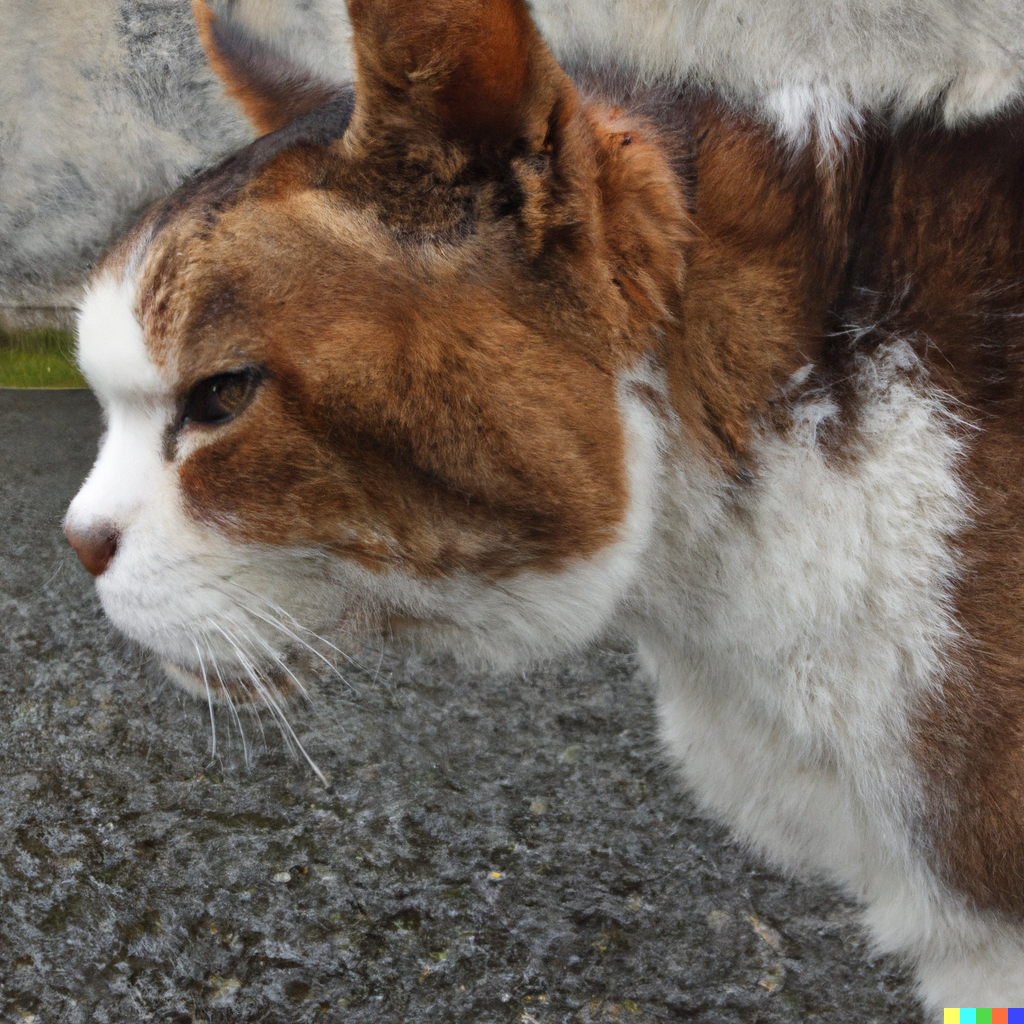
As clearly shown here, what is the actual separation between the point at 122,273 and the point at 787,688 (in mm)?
962

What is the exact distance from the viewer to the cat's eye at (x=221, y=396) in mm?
1160

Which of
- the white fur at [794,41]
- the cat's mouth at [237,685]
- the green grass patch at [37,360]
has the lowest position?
the green grass patch at [37,360]

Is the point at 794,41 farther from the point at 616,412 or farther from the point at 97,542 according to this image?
the point at 97,542

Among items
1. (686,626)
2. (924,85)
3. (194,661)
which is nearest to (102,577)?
(194,661)

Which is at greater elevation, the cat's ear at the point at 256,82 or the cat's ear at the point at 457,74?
the cat's ear at the point at 457,74

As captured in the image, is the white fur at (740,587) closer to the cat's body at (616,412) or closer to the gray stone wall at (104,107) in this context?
the cat's body at (616,412)

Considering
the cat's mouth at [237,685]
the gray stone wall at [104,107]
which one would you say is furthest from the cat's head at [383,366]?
the gray stone wall at [104,107]

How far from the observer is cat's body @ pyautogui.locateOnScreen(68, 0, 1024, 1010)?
1.15 m

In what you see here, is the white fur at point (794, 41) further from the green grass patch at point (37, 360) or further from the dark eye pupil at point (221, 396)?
the green grass patch at point (37, 360)

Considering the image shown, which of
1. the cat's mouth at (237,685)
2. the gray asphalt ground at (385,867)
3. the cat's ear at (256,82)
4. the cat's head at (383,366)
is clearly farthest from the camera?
the gray asphalt ground at (385,867)

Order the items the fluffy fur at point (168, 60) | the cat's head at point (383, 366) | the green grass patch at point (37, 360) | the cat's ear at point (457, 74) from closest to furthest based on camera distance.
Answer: the cat's ear at point (457, 74)
the cat's head at point (383, 366)
the fluffy fur at point (168, 60)
the green grass patch at point (37, 360)

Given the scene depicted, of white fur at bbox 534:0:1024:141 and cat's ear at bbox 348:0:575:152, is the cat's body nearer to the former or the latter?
cat's ear at bbox 348:0:575:152

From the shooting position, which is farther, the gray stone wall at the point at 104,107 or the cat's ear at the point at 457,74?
the gray stone wall at the point at 104,107

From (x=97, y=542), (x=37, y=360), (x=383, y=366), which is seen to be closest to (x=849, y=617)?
(x=383, y=366)
